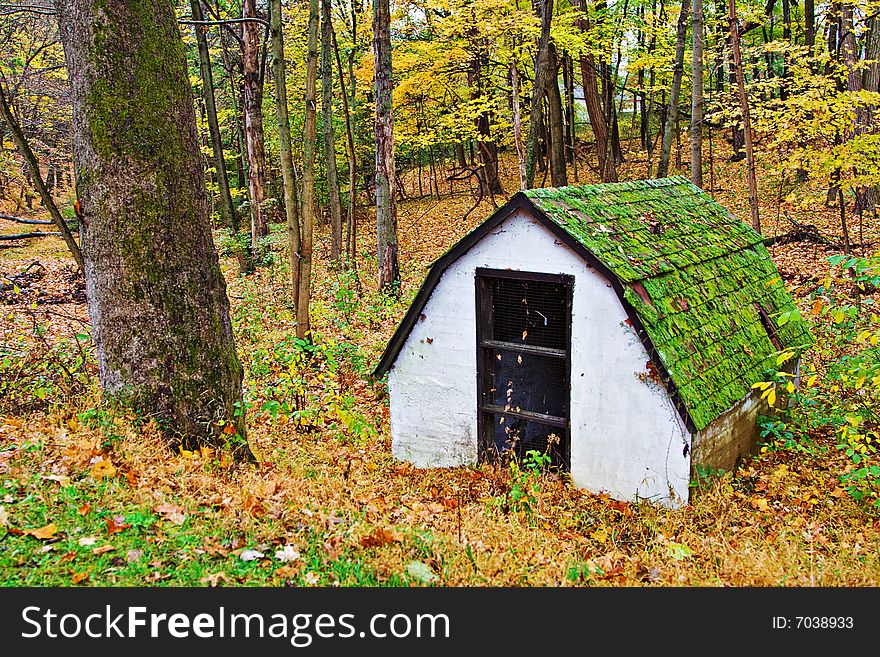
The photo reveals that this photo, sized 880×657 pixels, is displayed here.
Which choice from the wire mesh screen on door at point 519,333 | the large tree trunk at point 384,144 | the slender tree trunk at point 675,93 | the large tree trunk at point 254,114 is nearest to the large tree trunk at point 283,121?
the wire mesh screen on door at point 519,333

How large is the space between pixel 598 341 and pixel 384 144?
941 cm

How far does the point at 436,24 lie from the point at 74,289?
13.5 meters

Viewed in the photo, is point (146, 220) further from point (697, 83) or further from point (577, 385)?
point (697, 83)

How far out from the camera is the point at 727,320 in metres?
8.34

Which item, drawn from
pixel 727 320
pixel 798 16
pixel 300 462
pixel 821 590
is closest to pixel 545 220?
pixel 727 320

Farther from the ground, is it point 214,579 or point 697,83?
point 697,83

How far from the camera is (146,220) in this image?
558cm

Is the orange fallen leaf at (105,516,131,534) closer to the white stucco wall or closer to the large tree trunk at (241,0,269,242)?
the white stucco wall

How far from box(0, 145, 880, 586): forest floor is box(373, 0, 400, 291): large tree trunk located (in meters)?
6.29

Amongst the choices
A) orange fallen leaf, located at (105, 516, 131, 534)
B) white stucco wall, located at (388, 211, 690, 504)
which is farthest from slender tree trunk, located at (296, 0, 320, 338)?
orange fallen leaf, located at (105, 516, 131, 534)

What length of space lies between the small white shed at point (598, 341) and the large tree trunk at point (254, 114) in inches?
381

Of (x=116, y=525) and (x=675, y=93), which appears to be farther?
(x=675, y=93)

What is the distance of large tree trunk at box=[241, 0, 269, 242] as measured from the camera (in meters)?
15.5

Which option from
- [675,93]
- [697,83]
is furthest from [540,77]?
[675,93]
